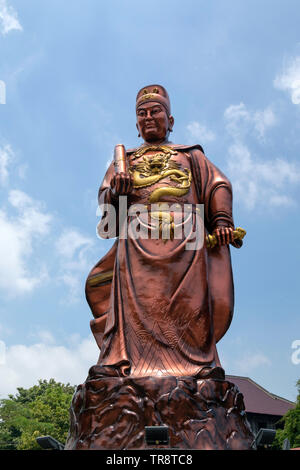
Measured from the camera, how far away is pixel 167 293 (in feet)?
18.3

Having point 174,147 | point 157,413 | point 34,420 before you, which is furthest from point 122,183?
point 34,420

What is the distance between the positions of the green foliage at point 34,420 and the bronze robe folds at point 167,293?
14.1 metres

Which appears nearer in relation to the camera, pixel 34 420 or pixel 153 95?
pixel 153 95

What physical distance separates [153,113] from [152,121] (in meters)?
0.10

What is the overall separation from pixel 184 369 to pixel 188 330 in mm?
442

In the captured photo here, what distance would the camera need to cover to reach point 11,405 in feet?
72.0

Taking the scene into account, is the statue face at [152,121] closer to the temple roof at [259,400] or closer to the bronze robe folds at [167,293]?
the bronze robe folds at [167,293]

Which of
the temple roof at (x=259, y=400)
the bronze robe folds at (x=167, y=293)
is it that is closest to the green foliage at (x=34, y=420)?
the temple roof at (x=259, y=400)

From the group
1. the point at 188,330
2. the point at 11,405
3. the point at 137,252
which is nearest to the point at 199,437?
the point at 188,330

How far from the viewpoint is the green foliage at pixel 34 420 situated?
61.5ft

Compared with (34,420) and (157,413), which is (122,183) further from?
(34,420)

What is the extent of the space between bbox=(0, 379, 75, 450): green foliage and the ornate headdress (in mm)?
14575

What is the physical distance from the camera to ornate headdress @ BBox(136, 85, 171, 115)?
6.75 meters
